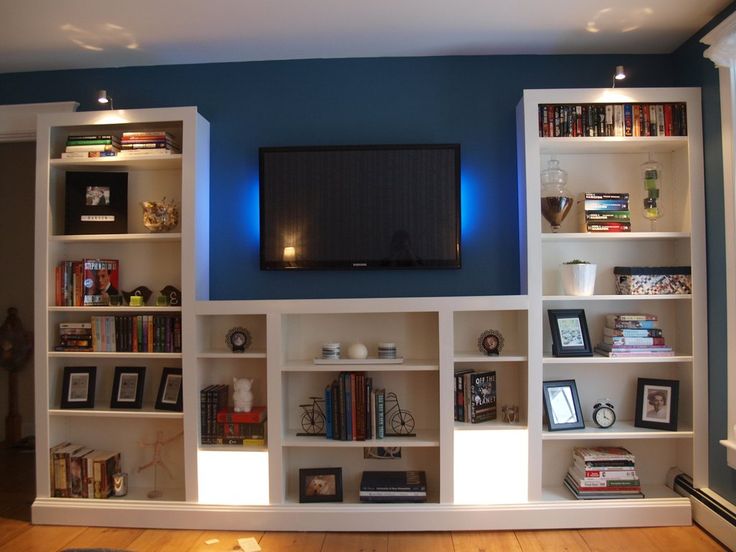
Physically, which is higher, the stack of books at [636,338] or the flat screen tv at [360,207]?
the flat screen tv at [360,207]

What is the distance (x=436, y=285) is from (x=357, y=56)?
55.7 inches

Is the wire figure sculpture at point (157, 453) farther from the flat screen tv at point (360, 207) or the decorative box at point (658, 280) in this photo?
the decorative box at point (658, 280)

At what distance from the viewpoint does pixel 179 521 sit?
2.86 m

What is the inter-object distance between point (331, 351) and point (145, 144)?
5.08 ft

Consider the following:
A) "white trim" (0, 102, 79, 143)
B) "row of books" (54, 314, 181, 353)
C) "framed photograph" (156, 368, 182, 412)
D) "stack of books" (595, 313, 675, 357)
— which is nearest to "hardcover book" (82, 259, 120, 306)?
"row of books" (54, 314, 181, 353)

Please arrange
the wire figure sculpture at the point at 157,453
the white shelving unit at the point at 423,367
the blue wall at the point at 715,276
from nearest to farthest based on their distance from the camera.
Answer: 1. the blue wall at the point at 715,276
2. the white shelving unit at the point at 423,367
3. the wire figure sculpture at the point at 157,453

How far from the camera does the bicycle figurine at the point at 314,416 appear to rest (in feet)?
9.93

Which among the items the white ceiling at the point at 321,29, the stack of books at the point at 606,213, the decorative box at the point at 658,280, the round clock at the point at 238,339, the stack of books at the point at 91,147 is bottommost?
the round clock at the point at 238,339

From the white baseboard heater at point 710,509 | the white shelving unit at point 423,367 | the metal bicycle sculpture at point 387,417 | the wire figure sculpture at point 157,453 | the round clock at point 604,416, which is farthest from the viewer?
the wire figure sculpture at point 157,453

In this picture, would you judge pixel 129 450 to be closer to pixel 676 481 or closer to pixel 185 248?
pixel 185 248

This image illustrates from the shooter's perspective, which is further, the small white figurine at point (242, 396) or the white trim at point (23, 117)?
the white trim at point (23, 117)

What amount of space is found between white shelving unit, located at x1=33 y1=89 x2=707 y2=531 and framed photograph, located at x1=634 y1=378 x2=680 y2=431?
0.08 m

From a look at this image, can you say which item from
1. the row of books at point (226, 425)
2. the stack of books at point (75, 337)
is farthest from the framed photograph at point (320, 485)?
the stack of books at point (75, 337)

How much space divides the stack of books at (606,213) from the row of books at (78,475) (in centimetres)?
299
